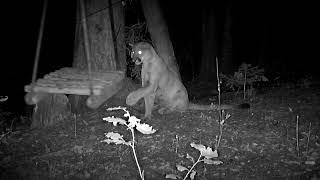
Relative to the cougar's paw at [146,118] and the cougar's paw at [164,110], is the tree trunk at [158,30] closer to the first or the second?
the cougar's paw at [164,110]

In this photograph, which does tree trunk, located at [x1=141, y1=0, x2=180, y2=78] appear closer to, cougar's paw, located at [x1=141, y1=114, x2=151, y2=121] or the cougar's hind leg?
the cougar's hind leg

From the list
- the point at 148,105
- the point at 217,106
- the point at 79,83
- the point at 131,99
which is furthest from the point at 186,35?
the point at 79,83

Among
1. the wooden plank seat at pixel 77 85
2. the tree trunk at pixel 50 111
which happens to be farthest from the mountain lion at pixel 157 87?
the tree trunk at pixel 50 111

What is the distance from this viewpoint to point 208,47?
55.3 ft

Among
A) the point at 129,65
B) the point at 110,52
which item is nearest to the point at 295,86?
the point at 129,65

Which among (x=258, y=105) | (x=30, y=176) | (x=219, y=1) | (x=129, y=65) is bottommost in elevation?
(x=30, y=176)

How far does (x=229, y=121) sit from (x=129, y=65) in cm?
382

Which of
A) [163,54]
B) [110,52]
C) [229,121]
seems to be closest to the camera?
[229,121]

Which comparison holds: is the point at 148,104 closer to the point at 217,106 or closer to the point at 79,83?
the point at 217,106

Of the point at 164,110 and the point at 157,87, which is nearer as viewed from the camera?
the point at 157,87

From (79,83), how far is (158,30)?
3.44 metres

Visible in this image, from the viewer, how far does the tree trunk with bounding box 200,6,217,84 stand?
16500 millimetres

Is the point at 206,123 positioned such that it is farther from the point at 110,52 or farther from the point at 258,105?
the point at 110,52

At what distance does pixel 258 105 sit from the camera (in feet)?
26.7
